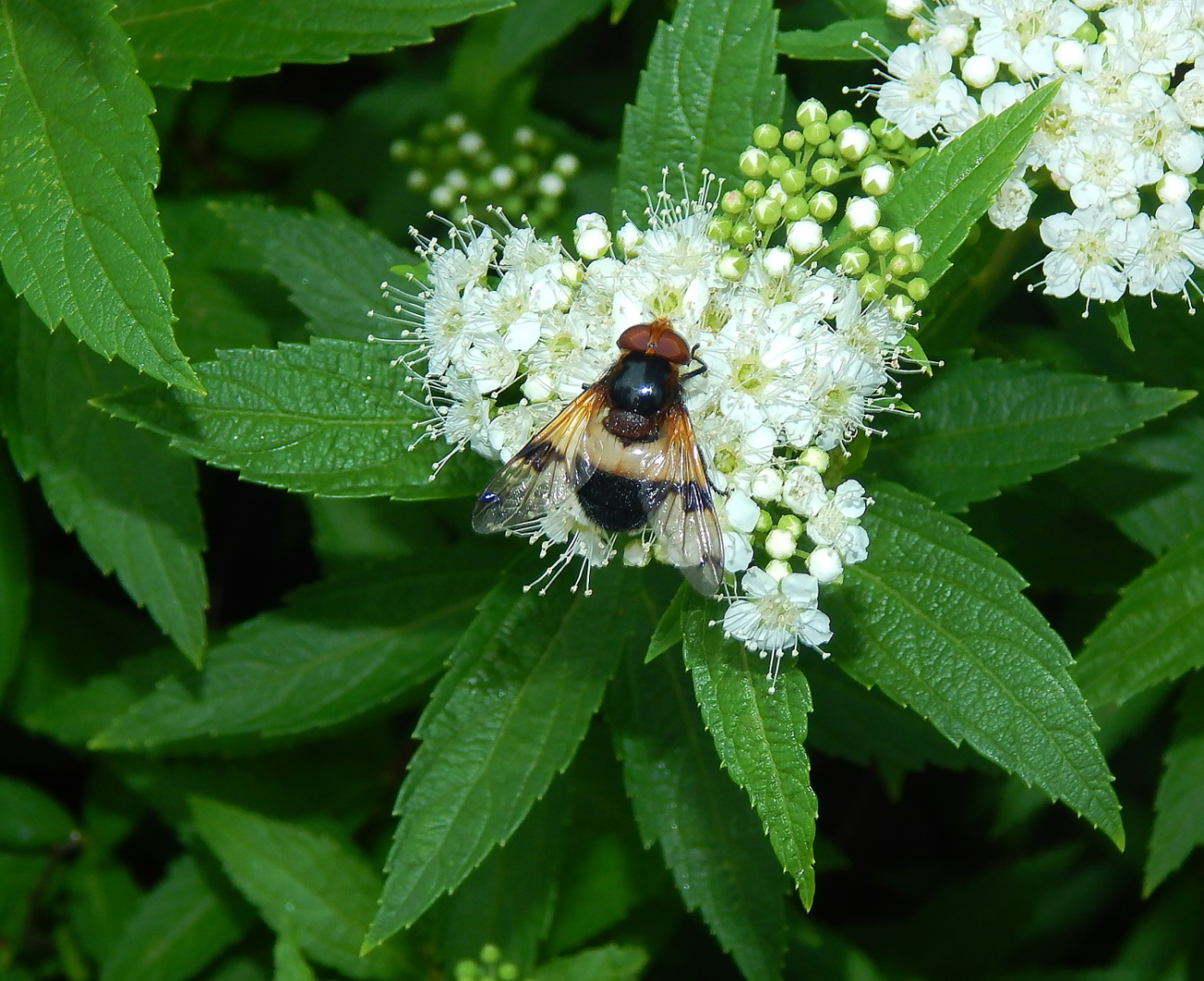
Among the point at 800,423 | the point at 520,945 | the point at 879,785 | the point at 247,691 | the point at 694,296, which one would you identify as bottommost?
the point at 879,785

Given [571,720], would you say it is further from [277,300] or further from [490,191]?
[490,191]

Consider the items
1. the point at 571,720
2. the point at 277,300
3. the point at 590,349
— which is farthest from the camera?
→ the point at 277,300

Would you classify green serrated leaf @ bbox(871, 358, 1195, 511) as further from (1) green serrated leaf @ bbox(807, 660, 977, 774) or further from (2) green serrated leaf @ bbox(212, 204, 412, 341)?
(2) green serrated leaf @ bbox(212, 204, 412, 341)

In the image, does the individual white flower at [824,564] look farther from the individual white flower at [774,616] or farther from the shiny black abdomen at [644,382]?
the shiny black abdomen at [644,382]

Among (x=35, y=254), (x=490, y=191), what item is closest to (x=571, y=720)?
(x=35, y=254)

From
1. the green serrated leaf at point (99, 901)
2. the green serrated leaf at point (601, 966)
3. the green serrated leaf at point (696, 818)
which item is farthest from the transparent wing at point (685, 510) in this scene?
the green serrated leaf at point (99, 901)

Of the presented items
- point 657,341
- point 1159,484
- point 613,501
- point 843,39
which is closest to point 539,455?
point 613,501

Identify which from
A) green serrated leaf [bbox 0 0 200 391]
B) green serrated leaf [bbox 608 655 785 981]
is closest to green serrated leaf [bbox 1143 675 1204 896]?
green serrated leaf [bbox 608 655 785 981]
